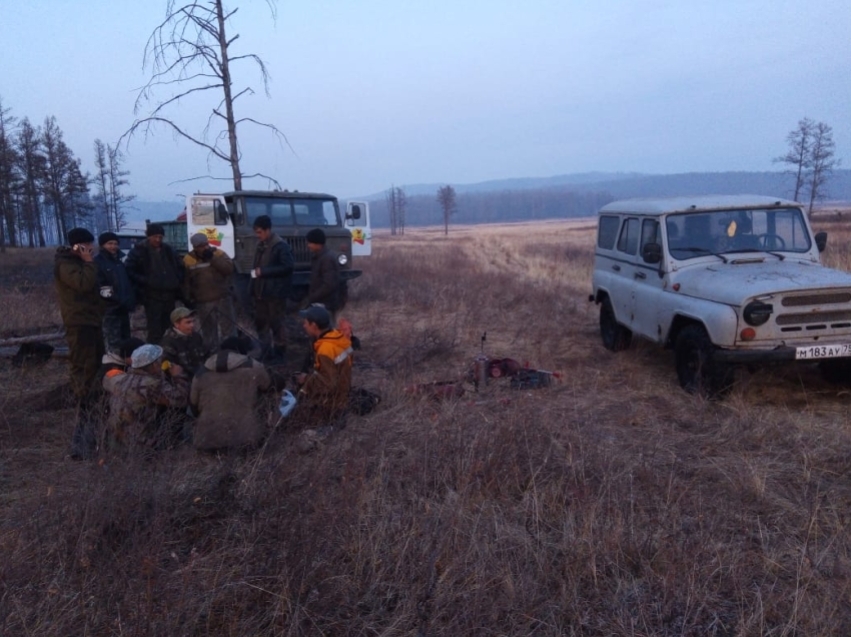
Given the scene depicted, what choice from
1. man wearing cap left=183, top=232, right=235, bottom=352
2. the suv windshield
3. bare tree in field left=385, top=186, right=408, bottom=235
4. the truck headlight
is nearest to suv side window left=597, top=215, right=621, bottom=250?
the suv windshield

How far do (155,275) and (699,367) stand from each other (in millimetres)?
5400

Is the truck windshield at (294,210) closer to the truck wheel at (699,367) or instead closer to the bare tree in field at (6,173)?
the truck wheel at (699,367)

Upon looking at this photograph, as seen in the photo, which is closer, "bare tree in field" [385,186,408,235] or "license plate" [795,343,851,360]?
"license plate" [795,343,851,360]

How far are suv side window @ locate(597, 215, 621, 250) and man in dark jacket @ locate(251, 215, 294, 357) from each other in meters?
4.07

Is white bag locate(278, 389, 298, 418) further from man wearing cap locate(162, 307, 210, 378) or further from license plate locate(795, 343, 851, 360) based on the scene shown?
license plate locate(795, 343, 851, 360)

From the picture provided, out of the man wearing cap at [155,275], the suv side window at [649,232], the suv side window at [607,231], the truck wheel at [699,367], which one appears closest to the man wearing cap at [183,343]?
the man wearing cap at [155,275]

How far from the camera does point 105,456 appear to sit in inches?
170

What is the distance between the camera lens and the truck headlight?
20.6ft

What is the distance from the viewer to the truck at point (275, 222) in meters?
12.2

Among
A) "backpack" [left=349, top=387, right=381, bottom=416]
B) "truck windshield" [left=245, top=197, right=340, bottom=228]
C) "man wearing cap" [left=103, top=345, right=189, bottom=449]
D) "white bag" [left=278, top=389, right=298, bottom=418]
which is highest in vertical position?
"truck windshield" [left=245, top=197, right=340, bottom=228]

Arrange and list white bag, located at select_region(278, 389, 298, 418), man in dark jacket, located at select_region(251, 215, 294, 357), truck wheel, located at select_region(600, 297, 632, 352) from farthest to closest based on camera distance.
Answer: truck wheel, located at select_region(600, 297, 632, 352), man in dark jacket, located at select_region(251, 215, 294, 357), white bag, located at select_region(278, 389, 298, 418)

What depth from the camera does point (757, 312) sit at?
627 cm

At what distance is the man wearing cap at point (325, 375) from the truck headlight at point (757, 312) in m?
3.41

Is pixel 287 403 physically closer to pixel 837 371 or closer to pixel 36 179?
pixel 837 371
